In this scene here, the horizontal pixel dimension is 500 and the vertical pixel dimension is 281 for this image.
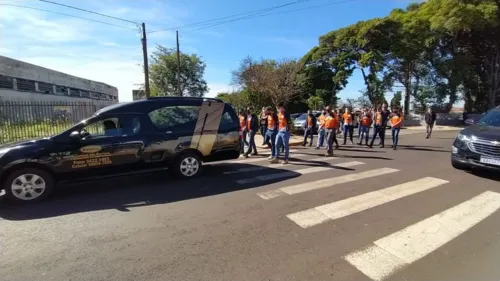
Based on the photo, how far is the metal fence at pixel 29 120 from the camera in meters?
13.0

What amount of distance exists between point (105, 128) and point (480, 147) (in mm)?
8081

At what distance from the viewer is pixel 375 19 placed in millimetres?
30547

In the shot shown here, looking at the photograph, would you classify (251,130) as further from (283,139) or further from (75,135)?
(75,135)

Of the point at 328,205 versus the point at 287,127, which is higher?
the point at 287,127

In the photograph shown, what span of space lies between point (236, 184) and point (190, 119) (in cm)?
191

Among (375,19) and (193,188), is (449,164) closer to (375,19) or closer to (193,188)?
(193,188)

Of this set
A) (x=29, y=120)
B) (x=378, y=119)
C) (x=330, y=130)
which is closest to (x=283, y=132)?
(x=330, y=130)

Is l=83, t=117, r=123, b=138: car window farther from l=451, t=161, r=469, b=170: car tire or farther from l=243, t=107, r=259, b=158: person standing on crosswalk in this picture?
l=451, t=161, r=469, b=170: car tire

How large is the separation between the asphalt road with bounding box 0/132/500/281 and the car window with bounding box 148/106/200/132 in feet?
3.94

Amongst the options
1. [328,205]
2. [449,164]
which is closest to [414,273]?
[328,205]

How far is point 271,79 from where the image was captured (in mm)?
26078

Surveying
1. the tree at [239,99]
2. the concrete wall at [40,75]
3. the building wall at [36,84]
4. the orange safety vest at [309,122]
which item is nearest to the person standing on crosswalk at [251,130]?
the orange safety vest at [309,122]

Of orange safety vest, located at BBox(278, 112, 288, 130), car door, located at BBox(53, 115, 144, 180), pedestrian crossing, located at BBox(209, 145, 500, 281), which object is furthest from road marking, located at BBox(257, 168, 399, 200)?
car door, located at BBox(53, 115, 144, 180)

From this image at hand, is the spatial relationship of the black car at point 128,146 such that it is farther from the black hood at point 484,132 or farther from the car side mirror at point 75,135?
the black hood at point 484,132
